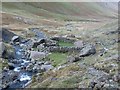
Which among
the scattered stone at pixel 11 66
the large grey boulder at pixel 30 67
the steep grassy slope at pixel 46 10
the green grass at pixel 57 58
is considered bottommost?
the steep grassy slope at pixel 46 10

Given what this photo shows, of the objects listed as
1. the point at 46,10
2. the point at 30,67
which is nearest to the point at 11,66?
the point at 30,67

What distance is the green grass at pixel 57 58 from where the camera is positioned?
44.7 m

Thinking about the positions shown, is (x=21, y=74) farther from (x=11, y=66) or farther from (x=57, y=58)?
(x=57, y=58)

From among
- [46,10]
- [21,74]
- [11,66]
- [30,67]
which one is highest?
[21,74]

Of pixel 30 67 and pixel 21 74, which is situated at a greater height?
pixel 21 74

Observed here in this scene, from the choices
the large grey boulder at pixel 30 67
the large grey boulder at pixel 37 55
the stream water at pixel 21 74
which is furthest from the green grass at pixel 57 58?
the stream water at pixel 21 74

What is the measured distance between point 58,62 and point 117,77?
655 inches

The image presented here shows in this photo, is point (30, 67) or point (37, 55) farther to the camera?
point (37, 55)

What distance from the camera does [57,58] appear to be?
47750mm

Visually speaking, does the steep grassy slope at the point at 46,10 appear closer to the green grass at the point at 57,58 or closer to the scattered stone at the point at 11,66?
the green grass at the point at 57,58

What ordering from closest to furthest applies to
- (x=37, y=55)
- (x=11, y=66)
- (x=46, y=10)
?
(x=11, y=66) → (x=37, y=55) → (x=46, y=10)

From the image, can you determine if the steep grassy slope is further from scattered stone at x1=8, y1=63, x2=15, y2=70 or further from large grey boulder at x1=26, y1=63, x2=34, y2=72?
large grey boulder at x1=26, y1=63, x2=34, y2=72

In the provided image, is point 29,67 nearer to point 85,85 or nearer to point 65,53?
point 65,53

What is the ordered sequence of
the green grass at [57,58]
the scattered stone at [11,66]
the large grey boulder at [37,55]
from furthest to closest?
1. the large grey boulder at [37,55]
2. the green grass at [57,58]
3. the scattered stone at [11,66]
